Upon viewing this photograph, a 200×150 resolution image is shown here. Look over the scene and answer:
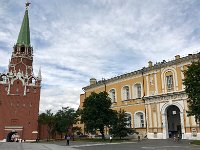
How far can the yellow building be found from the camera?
41.2 meters

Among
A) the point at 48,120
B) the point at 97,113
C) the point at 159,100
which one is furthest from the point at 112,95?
the point at 48,120

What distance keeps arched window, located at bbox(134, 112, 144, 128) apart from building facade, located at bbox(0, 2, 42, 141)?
30273 mm

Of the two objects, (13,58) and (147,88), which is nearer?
(147,88)

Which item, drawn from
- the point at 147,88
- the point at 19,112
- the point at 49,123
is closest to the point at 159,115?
the point at 147,88

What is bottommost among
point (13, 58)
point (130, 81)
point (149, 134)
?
point (149, 134)

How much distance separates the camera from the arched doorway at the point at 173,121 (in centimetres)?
4459

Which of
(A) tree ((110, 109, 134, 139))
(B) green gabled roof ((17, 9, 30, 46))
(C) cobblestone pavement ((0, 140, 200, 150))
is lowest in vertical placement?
(C) cobblestone pavement ((0, 140, 200, 150))

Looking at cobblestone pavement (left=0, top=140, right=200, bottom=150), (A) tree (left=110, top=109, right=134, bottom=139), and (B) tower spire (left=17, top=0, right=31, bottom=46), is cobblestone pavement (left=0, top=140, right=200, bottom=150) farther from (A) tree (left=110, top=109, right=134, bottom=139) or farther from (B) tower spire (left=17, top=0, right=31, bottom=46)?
(B) tower spire (left=17, top=0, right=31, bottom=46)

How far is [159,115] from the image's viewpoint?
44.4 m

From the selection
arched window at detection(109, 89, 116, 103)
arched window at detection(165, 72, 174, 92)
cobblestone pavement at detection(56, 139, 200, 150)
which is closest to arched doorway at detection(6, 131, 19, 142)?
arched window at detection(109, 89, 116, 103)

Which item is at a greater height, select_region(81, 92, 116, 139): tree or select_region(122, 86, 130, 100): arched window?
select_region(122, 86, 130, 100): arched window

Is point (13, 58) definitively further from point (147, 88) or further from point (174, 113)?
point (174, 113)

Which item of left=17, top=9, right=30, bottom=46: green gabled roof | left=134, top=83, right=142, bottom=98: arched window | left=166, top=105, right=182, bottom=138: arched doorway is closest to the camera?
left=166, top=105, right=182, bottom=138: arched doorway

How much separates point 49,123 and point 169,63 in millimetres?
37586
